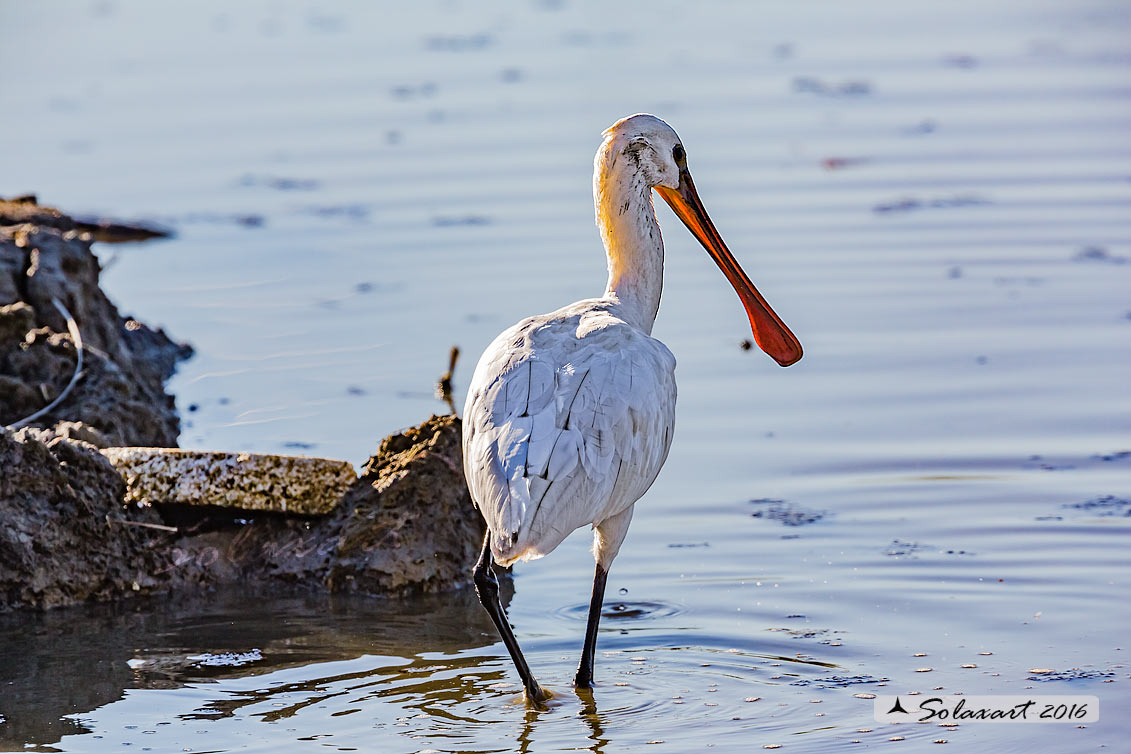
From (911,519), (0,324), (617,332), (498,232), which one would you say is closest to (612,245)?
(617,332)

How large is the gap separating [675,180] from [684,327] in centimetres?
371

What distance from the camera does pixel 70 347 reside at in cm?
924

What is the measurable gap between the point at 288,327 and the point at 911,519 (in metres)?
4.89

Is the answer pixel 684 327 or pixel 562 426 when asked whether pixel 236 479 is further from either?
pixel 684 327

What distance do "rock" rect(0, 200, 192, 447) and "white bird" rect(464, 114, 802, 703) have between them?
292 centimetres

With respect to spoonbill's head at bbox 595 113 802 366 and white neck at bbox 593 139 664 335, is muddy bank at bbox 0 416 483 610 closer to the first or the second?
white neck at bbox 593 139 664 335

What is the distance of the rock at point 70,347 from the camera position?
29.2 feet

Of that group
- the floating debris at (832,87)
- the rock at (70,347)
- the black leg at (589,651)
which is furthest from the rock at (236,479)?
the floating debris at (832,87)

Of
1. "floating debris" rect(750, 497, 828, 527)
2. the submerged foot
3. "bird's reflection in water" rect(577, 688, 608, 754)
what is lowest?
"bird's reflection in water" rect(577, 688, 608, 754)

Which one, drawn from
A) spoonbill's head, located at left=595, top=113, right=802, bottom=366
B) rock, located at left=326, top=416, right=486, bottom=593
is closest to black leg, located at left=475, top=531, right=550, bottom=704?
rock, located at left=326, top=416, right=486, bottom=593

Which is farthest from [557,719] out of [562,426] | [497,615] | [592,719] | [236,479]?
[236,479]

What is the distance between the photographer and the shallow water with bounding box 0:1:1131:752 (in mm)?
6609

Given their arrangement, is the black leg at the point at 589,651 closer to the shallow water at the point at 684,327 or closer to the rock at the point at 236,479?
the shallow water at the point at 684,327

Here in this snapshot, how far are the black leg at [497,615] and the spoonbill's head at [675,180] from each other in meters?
1.77
